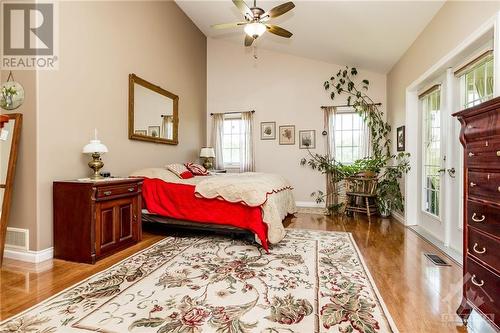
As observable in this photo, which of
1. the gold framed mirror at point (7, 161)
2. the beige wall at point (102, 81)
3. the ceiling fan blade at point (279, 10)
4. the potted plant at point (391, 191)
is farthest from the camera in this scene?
the potted plant at point (391, 191)

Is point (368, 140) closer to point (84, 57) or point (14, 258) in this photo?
point (84, 57)

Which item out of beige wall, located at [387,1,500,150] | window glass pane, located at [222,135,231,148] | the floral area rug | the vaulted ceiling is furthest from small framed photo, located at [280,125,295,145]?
the floral area rug

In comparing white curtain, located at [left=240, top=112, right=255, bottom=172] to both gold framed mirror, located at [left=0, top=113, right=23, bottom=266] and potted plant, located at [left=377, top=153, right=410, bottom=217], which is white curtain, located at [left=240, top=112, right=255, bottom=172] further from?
gold framed mirror, located at [left=0, top=113, right=23, bottom=266]

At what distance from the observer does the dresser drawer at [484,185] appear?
1.40m

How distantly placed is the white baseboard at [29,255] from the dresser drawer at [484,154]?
12.2 feet

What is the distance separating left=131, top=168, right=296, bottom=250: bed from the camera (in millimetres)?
3084

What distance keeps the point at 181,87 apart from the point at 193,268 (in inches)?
158

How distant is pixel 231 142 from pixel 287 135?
1.35 m

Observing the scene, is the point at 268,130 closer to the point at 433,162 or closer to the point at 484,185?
the point at 433,162

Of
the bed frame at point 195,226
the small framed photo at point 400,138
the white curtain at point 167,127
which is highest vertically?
the white curtain at point 167,127

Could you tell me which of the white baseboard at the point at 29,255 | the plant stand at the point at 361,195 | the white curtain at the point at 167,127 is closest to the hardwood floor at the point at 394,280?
the white baseboard at the point at 29,255

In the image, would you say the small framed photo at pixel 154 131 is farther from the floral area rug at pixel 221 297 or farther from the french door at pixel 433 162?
the french door at pixel 433 162

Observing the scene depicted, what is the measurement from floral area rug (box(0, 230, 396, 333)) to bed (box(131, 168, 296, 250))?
1.14 feet

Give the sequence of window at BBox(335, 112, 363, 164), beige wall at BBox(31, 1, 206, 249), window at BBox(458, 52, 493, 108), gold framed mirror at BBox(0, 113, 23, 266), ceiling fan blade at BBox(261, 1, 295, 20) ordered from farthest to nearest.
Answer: window at BBox(335, 112, 363, 164)
ceiling fan blade at BBox(261, 1, 295, 20)
beige wall at BBox(31, 1, 206, 249)
gold framed mirror at BBox(0, 113, 23, 266)
window at BBox(458, 52, 493, 108)
